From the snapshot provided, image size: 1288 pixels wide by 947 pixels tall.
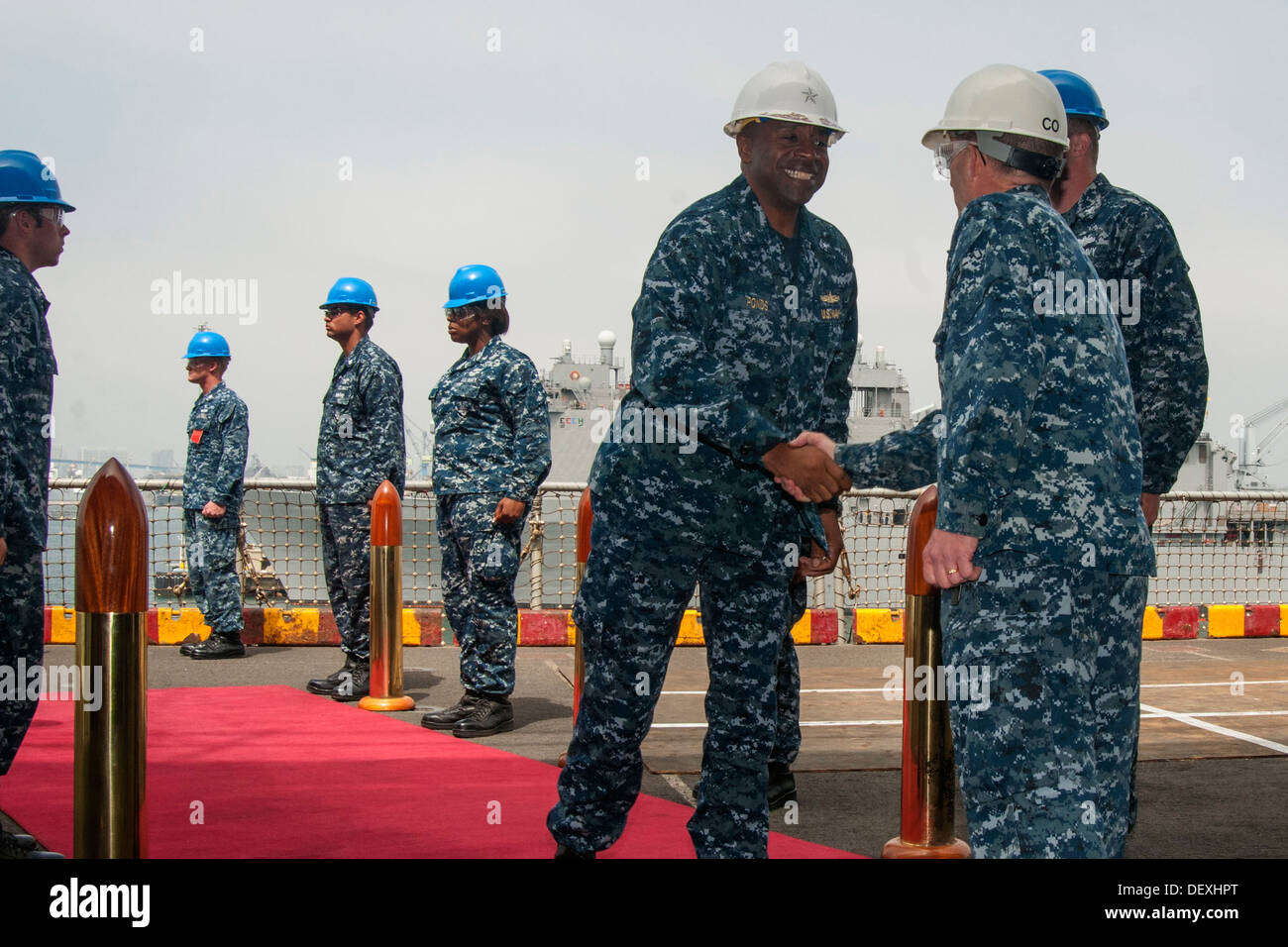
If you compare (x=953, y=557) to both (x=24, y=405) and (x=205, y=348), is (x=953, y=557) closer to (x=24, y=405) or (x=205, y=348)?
(x=24, y=405)

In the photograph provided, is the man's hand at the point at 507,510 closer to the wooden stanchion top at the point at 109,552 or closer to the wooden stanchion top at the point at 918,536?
the wooden stanchion top at the point at 918,536

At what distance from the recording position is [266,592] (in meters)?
13.1

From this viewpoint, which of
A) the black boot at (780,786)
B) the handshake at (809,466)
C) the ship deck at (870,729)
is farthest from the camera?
the black boot at (780,786)

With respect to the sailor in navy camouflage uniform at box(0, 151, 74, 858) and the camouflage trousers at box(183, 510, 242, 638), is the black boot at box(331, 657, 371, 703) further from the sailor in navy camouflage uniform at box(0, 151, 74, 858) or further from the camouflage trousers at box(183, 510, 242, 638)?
the sailor in navy camouflage uniform at box(0, 151, 74, 858)

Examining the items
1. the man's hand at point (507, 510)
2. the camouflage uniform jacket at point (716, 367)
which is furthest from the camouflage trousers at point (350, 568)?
the camouflage uniform jacket at point (716, 367)

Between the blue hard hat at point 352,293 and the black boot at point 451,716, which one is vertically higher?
the blue hard hat at point 352,293

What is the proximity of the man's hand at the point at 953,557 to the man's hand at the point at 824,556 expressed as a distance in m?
0.88

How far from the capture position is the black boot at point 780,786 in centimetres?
467

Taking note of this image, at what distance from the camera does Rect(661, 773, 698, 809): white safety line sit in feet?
15.7

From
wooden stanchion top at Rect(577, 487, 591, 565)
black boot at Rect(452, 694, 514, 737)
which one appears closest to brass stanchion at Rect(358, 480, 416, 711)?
black boot at Rect(452, 694, 514, 737)

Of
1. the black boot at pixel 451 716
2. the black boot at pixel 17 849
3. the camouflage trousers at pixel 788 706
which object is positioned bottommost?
the black boot at pixel 451 716

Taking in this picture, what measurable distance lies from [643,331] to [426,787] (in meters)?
2.40
